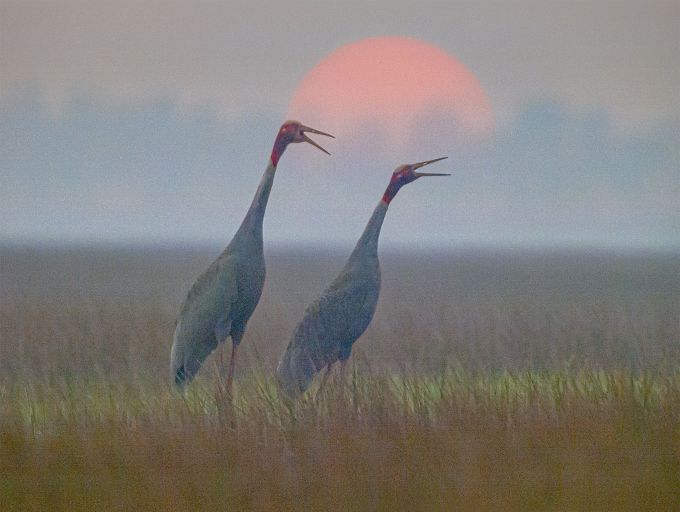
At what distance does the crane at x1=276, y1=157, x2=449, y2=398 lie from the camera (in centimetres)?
444

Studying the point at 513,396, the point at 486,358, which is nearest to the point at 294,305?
the point at 486,358

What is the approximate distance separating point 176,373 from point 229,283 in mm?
551

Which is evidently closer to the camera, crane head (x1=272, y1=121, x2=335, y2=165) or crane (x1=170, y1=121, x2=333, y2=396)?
crane (x1=170, y1=121, x2=333, y2=396)

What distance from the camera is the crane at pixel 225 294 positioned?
4.46 meters

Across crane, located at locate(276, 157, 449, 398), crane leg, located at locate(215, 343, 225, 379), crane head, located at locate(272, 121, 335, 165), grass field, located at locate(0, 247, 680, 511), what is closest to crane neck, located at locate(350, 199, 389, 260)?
crane, located at locate(276, 157, 449, 398)

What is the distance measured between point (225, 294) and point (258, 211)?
0.43 meters

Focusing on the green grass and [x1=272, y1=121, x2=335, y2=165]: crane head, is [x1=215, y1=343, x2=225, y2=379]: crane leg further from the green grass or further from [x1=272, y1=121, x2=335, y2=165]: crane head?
[x1=272, y1=121, x2=335, y2=165]: crane head

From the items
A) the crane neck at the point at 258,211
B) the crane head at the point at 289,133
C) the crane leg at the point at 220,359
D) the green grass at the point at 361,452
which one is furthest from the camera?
the crane head at the point at 289,133

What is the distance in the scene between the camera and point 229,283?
14.6ft

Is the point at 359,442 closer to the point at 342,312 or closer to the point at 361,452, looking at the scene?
the point at 361,452

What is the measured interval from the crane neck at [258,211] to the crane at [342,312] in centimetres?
45

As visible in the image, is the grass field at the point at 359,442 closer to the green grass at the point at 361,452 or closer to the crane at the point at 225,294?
the green grass at the point at 361,452

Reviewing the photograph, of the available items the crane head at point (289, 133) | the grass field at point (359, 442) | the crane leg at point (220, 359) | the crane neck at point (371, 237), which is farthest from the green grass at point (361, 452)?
the crane head at point (289, 133)

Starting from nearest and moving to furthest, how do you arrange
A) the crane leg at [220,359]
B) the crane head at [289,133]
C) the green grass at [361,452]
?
the green grass at [361,452], the crane leg at [220,359], the crane head at [289,133]
